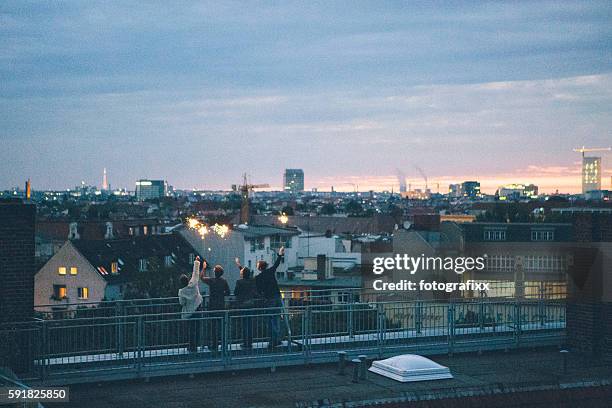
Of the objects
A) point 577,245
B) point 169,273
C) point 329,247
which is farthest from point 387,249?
point 577,245

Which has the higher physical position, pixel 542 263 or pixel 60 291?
pixel 542 263

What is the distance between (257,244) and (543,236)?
24.9 meters

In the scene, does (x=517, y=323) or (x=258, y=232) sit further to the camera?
(x=258, y=232)

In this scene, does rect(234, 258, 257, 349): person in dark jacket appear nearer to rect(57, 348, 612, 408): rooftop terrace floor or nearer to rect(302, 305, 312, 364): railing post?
rect(57, 348, 612, 408): rooftop terrace floor

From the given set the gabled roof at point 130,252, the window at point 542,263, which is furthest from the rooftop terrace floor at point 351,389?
the gabled roof at point 130,252

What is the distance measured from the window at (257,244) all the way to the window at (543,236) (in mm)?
23906

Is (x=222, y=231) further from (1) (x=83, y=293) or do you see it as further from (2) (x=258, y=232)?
(1) (x=83, y=293)

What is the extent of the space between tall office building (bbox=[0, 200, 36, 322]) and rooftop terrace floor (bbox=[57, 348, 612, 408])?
71.7 inches

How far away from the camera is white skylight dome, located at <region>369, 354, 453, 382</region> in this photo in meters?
14.8

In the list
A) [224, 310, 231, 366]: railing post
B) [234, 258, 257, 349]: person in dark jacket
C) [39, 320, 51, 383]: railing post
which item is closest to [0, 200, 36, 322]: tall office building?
[39, 320, 51, 383]: railing post

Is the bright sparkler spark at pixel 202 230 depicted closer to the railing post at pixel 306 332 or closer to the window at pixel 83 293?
the window at pixel 83 293

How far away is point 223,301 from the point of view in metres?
16.3

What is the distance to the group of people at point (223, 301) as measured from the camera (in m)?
15.8

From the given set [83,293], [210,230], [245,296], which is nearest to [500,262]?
[210,230]
